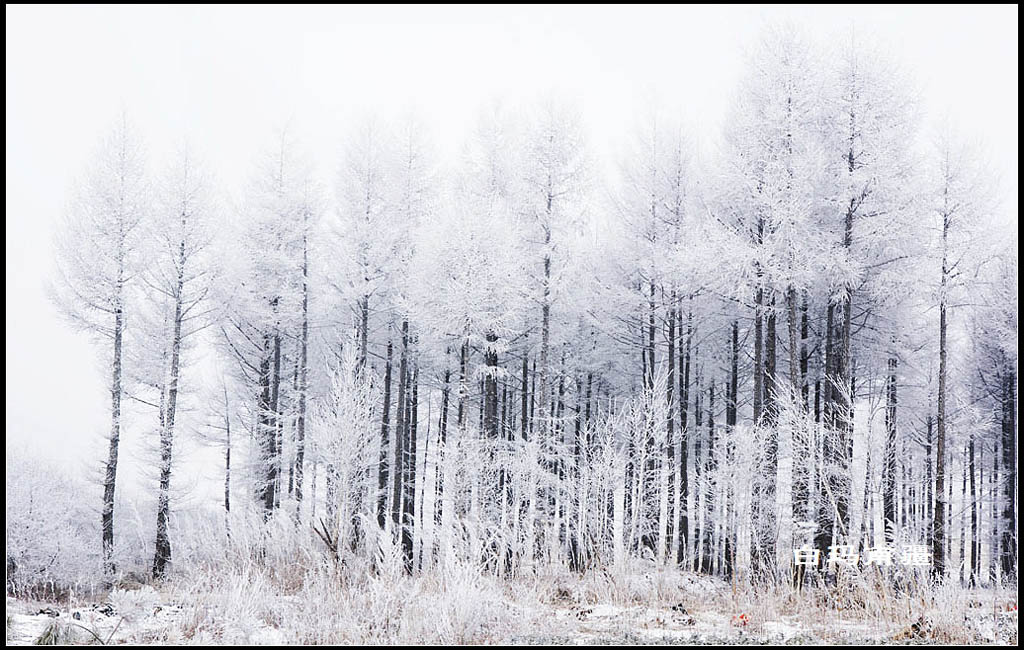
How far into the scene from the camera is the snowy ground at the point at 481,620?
7.62 meters

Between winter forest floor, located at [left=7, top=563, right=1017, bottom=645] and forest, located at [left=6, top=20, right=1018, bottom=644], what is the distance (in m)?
0.56

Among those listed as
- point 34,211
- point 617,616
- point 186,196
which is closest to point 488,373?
point 186,196

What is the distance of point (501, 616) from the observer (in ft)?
26.6

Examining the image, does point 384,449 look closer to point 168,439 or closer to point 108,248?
point 168,439

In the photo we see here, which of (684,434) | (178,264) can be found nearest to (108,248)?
(178,264)

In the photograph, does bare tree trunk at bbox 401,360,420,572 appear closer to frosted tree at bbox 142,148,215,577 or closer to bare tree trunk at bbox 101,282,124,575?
frosted tree at bbox 142,148,215,577

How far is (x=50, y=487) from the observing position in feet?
59.0

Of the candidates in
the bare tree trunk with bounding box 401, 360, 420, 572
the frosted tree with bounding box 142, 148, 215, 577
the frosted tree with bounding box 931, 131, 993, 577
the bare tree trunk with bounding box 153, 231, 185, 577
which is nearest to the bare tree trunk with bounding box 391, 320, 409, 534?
the bare tree trunk with bounding box 401, 360, 420, 572

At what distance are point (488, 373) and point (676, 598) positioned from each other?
29.3 feet

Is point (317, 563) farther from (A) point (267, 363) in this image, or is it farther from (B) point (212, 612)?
(A) point (267, 363)

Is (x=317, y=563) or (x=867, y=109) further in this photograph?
(x=867, y=109)

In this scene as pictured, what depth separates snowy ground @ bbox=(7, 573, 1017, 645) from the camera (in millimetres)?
7625

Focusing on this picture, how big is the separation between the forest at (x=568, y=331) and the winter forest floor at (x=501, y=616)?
0.56m

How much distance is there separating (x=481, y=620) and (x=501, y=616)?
334 mm
